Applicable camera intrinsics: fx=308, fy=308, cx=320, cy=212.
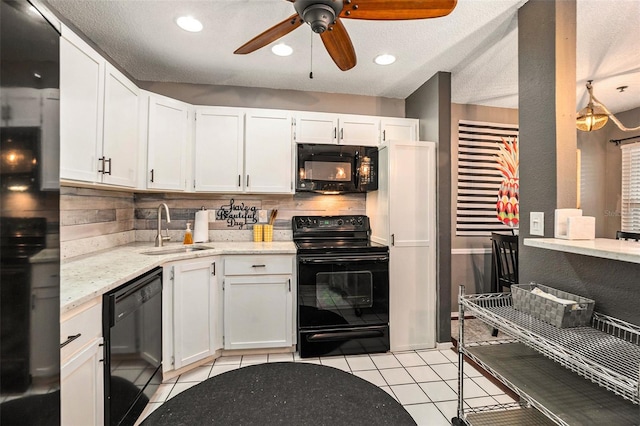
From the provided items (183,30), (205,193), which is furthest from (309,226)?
(183,30)

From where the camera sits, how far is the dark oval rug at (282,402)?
0.76m

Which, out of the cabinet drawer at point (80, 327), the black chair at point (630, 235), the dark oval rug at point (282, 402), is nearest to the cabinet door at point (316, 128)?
the cabinet drawer at point (80, 327)

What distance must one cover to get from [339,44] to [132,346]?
6.81 ft

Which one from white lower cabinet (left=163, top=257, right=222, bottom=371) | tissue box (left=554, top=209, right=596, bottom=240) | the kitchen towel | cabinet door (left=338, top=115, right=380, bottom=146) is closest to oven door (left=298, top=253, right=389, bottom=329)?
white lower cabinet (left=163, top=257, right=222, bottom=371)

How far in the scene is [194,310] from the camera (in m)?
2.39

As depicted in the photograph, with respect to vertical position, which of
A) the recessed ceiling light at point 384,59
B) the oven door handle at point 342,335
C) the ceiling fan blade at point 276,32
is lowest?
the oven door handle at point 342,335

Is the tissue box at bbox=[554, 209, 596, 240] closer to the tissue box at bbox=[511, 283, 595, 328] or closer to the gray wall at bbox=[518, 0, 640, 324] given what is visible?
the gray wall at bbox=[518, 0, 640, 324]

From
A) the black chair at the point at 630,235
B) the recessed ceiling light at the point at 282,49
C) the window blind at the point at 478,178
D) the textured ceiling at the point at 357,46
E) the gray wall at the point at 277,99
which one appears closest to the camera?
the textured ceiling at the point at 357,46

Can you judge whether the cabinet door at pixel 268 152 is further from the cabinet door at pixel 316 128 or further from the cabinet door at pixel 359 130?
the cabinet door at pixel 359 130

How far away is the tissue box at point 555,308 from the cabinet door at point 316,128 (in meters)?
2.09

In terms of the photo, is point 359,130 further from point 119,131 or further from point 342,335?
point 119,131

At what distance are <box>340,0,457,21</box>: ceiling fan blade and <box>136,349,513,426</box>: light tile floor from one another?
88.2 inches

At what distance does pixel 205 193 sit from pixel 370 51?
1965 millimetres

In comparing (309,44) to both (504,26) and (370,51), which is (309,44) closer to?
(370,51)
